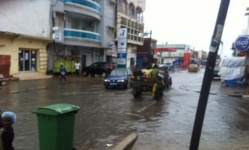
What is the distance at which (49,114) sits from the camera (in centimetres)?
507

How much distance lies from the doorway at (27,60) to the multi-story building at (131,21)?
17227 millimetres

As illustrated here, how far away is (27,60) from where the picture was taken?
29094 millimetres

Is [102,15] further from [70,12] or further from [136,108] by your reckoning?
[136,108]

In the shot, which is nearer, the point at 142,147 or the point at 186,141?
the point at 142,147

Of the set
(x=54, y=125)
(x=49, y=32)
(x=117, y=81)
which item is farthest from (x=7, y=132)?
(x=49, y=32)

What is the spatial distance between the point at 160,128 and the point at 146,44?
2135 inches

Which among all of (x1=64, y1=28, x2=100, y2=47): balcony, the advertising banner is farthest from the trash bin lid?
(x1=64, y1=28, x2=100, y2=47): balcony

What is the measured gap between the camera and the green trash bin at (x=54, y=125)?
5.10 metres

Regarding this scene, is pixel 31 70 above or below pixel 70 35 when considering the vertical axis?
below

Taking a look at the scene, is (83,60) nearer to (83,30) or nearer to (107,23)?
(83,30)

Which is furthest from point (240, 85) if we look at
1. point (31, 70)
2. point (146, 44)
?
point (146, 44)

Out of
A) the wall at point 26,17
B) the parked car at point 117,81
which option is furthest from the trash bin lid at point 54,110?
the wall at point 26,17

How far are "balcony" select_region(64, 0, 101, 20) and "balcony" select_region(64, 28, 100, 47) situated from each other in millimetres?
2201

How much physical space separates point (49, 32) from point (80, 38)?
15.8 ft
